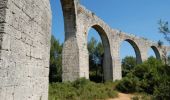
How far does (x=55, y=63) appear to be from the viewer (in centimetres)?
2506

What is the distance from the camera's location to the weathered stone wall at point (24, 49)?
10.3ft

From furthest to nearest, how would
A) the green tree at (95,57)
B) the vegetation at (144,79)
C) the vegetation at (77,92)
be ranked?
1. the green tree at (95,57)
2. the vegetation at (144,79)
3. the vegetation at (77,92)

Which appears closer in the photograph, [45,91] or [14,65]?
[14,65]

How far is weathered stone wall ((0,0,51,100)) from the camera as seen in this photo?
3125 mm

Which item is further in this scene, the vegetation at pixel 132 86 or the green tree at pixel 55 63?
the green tree at pixel 55 63

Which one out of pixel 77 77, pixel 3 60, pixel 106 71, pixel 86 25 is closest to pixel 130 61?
pixel 106 71

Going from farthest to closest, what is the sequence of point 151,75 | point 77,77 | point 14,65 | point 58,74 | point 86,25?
point 58,74 < point 86,25 < point 151,75 < point 77,77 < point 14,65

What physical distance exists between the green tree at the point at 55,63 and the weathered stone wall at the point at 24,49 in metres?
18.3

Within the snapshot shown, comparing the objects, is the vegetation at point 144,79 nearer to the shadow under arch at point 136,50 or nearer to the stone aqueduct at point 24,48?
the shadow under arch at point 136,50

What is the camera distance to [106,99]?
1012 centimetres

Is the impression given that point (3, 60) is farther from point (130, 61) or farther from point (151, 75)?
point (130, 61)

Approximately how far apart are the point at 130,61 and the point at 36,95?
92.4ft

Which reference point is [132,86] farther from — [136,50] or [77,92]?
[136,50]

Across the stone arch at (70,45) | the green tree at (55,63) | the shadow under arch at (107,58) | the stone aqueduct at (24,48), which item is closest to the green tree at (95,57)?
the green tree at (55,63)
